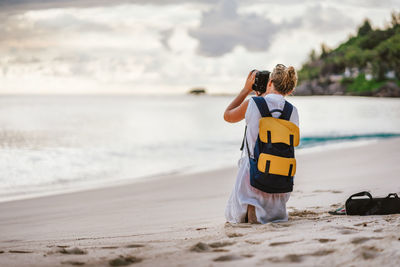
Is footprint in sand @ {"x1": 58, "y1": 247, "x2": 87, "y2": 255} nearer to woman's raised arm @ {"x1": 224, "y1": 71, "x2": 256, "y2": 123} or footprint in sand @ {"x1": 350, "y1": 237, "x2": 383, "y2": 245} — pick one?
woman's raised arm @ {"x1": 224, "y1": 71, "x2": 256, "y2": 123}

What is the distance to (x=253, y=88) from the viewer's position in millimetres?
4191

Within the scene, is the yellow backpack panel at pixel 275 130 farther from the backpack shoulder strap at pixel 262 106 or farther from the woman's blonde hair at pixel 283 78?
the woman's blonde hair at pixel 283 78

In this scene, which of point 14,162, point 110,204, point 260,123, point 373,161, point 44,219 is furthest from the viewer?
point 14,162

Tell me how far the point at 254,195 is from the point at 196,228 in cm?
85

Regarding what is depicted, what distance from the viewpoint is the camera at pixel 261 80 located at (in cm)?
414

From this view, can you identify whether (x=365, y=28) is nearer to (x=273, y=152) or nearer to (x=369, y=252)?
(x=273, y=152)

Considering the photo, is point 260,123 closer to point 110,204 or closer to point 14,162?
point 110,204

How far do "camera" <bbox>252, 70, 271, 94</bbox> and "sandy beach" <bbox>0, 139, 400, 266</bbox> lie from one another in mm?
1383

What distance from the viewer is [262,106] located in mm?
3914

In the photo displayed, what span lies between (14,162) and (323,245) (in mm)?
12640

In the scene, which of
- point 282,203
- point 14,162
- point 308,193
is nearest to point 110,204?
point 308,193

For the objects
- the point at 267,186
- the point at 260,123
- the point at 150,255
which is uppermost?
the point at 260,123

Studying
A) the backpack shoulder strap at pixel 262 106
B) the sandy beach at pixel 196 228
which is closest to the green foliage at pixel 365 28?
the sandy beach at pixel 196 228

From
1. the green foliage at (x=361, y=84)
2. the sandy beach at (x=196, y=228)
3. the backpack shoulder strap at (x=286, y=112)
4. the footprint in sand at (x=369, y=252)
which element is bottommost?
the sandy beach at (x=196, y=228)
